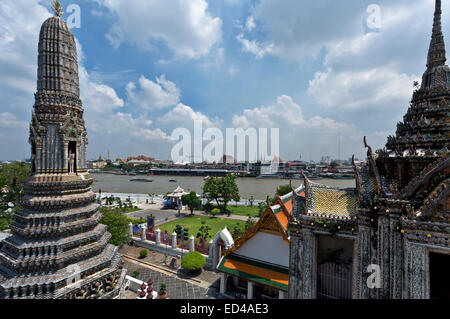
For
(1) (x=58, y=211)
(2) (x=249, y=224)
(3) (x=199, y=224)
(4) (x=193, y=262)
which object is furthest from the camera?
(3) (x=199, y=224)

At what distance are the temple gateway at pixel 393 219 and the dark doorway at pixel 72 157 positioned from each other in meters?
10.8

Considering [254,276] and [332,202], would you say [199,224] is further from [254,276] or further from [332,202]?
[332,202]

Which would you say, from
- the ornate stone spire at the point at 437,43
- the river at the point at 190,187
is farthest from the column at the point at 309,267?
the river at the point at 190,187

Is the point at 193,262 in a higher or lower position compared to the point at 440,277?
lower

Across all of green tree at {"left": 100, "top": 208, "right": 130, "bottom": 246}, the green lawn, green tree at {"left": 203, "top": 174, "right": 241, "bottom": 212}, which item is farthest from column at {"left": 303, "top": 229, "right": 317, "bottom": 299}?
green tree at {"left": 203, "top": 174, "right": 241, "bottom": 212}

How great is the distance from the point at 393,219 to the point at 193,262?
12250 millimetres

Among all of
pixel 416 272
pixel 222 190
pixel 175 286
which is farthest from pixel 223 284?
A: pixel 222 190

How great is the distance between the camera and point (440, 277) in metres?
7.59

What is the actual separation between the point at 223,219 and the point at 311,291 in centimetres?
2290

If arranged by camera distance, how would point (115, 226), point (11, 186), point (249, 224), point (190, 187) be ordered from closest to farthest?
point (115, 226) < point (249, 224) < point (11, 186) < point (190, 187)

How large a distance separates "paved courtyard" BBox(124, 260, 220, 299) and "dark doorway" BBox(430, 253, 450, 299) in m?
9.88
